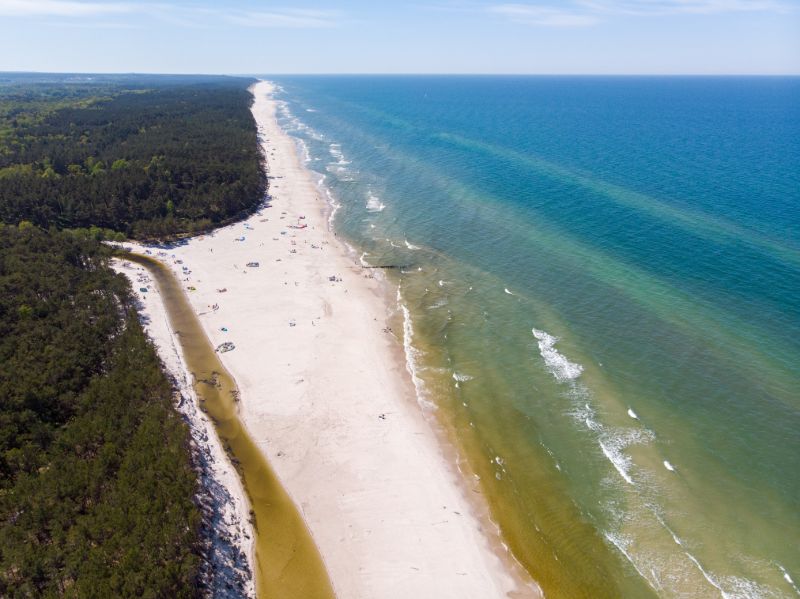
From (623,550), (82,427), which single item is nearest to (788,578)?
(623,550)

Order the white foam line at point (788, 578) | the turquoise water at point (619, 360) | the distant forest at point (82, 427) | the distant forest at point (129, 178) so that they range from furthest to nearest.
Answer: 1. the distant forest at point (129, 178)
2. the turquoise water at point (619, 360)
3. the white foam line at point (788, 578)
4. the distant forest at point (82, 427)

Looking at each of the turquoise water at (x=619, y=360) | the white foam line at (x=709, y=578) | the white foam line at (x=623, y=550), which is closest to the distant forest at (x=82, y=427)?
the turquoise water at (x=619, y=360)

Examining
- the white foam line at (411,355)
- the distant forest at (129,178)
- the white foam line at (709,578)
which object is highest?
the distant forest at (129,178)

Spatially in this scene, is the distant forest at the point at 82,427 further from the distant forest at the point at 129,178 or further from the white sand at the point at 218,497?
the white sand at the point at 218,497

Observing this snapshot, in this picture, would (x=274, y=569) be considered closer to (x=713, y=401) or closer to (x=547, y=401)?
(x=547, y=401)

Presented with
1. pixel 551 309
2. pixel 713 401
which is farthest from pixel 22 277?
pixel 713 401

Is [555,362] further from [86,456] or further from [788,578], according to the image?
[86,456]

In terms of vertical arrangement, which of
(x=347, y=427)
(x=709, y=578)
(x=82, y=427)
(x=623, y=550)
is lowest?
(x=709, y=578)
